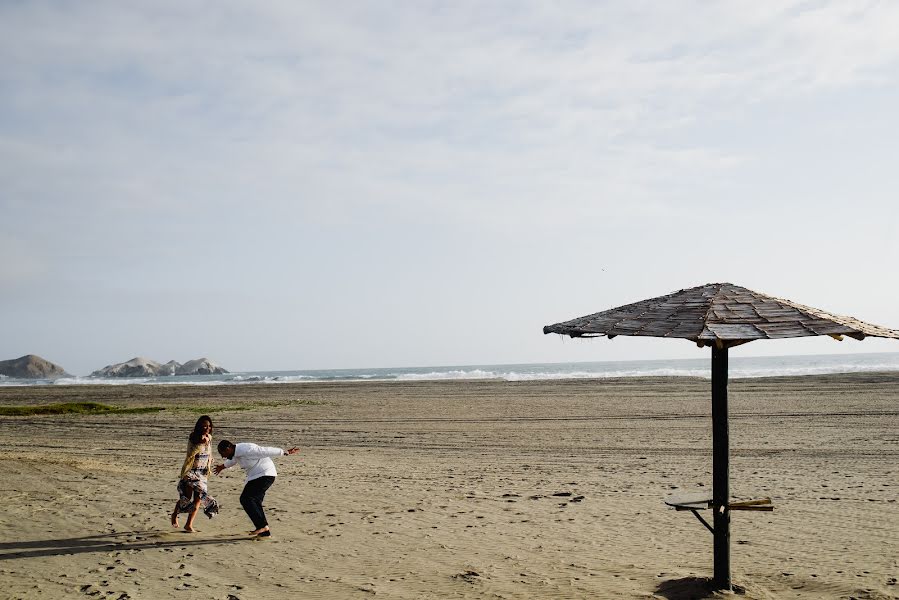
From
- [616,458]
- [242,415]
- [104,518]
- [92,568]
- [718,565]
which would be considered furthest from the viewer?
[242,415]

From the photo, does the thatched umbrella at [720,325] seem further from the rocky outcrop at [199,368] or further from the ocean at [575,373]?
the rocky outcrop at [199,368]

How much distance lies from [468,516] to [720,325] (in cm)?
487

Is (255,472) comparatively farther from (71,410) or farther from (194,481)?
(71,410)

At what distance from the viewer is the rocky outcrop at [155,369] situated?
10769 centimetres

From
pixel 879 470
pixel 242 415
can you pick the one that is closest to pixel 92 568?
pixel 879 470

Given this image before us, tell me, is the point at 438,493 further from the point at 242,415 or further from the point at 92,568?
the point at 242,415

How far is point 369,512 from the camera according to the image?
31.3 feet

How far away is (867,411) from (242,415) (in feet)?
66.5

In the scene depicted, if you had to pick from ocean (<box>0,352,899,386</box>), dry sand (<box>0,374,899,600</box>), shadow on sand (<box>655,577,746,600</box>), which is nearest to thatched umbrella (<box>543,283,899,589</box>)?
shadow on sand (<box>655,577,746,600</box>)

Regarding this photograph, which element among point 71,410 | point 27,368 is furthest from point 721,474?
point 27,368

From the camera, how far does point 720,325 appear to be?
5543 mm

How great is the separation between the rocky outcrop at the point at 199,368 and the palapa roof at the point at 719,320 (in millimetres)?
115332

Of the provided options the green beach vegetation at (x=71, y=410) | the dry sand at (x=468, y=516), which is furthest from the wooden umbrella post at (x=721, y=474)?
the green beach vegetation at (x=71, y=410)

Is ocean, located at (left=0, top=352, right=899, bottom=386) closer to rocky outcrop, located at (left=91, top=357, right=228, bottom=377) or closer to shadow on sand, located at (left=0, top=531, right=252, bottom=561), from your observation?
rocky outcrop, located at (left=91, top=357, right=228, bottom=377)
